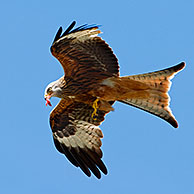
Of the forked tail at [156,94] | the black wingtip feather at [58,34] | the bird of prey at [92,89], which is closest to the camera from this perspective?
the black wingtip feather at [58,34]

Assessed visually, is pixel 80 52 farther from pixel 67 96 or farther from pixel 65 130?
pixel 65 130

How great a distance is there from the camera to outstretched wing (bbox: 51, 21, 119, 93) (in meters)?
10.0

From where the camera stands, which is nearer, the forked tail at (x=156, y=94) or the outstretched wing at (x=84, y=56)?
the outstretched wing at (x=84, y=56)

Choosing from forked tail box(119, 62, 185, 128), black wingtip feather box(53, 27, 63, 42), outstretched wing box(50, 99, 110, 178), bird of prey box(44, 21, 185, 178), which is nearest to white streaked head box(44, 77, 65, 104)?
bird of prey box(44, 21, 185, 178)

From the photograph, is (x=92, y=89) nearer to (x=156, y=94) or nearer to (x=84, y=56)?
(x=84, y=56)

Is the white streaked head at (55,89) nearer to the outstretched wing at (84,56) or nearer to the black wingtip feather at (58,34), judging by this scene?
the outstretched wing at (84,56)

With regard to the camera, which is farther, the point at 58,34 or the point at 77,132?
the point at 77,132

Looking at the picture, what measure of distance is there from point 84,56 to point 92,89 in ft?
2.53

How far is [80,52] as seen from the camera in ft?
33.9

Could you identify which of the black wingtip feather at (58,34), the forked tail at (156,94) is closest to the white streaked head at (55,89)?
the black wingtip feather at (58,34)

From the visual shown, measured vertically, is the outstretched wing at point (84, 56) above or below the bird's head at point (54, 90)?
above

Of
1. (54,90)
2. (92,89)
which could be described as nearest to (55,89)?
(54,90)

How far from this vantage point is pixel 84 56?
34.1 ft

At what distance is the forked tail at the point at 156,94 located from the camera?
34.6ft
